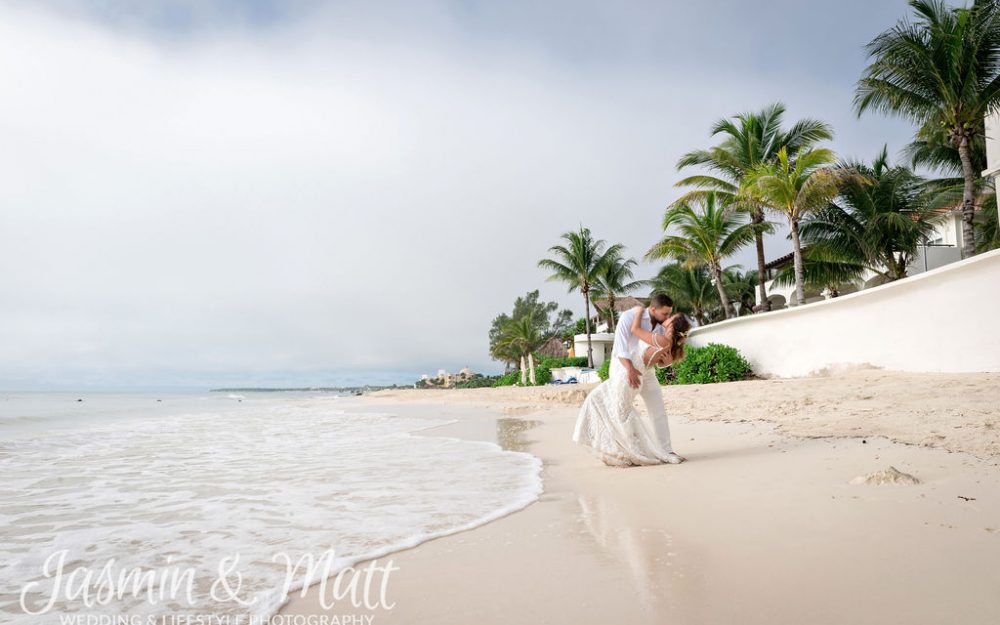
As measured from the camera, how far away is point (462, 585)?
285cm

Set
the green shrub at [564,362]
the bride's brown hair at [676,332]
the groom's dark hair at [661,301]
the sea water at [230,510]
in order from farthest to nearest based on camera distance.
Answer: the green shrub at [564,362] → the groom's dark hair at [661,301] → the bride's brown hair at [676,332] → the sea water at [230,510]

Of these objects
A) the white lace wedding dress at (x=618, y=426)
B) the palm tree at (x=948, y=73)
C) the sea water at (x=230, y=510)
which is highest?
the palm tree at (x=948, y=73)

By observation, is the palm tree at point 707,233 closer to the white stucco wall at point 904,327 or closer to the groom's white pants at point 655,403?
the white stucco wall at point 904,327

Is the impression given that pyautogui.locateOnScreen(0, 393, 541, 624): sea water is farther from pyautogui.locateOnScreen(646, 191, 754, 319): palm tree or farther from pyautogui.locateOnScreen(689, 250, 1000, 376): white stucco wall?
pyautogui.locateOnScreen(646, 191, 754, 319): palm tree

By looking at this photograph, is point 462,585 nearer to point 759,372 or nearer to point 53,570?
point 53,570

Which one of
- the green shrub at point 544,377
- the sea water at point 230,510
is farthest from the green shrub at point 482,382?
the sea water at point 230,510

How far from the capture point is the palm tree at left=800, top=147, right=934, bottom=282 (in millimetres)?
20531

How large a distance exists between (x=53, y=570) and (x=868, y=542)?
15.3 ft

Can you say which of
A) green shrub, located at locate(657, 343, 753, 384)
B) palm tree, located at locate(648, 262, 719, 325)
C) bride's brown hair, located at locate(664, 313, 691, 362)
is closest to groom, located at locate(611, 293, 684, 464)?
bride's brown hair, located at locate(664, 313, 691, 362)

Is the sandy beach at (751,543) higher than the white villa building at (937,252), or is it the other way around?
the white villa building at (937,252)

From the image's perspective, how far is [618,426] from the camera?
5.68 meters

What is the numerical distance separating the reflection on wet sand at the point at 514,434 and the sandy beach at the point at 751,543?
262 cm

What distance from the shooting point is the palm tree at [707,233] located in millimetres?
22281

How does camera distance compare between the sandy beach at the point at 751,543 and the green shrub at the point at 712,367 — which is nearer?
the sandy beach at the point at 751,543
